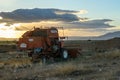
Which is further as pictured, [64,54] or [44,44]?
[64,54]

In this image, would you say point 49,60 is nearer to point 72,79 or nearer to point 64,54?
point 64,54

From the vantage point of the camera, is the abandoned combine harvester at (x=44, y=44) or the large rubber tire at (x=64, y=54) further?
the large rubber tire at (x=64, y=54)

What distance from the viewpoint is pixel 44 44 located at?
120 feet

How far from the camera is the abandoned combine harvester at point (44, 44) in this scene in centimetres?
3569

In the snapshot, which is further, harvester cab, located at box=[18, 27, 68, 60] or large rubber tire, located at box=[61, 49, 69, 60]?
large rubber tire, located at box=[61, 49, 69, 60]

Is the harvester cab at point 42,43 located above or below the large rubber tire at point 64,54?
above

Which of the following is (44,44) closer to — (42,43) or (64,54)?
(42,43)

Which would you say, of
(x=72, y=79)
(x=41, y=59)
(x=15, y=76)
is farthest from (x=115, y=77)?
(x=41, y=59)

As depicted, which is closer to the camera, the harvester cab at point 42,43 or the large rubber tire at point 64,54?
the harvester cab at point 42,43

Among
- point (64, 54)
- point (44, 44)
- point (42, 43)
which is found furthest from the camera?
point (64, 54)

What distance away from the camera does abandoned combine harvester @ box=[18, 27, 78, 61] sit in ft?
117

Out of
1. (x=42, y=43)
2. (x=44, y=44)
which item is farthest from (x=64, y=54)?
(x=42, y=43)

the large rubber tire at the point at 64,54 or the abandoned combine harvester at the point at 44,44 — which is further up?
the abandoned combine harvester at the point at 44,44

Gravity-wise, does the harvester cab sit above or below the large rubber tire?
above
